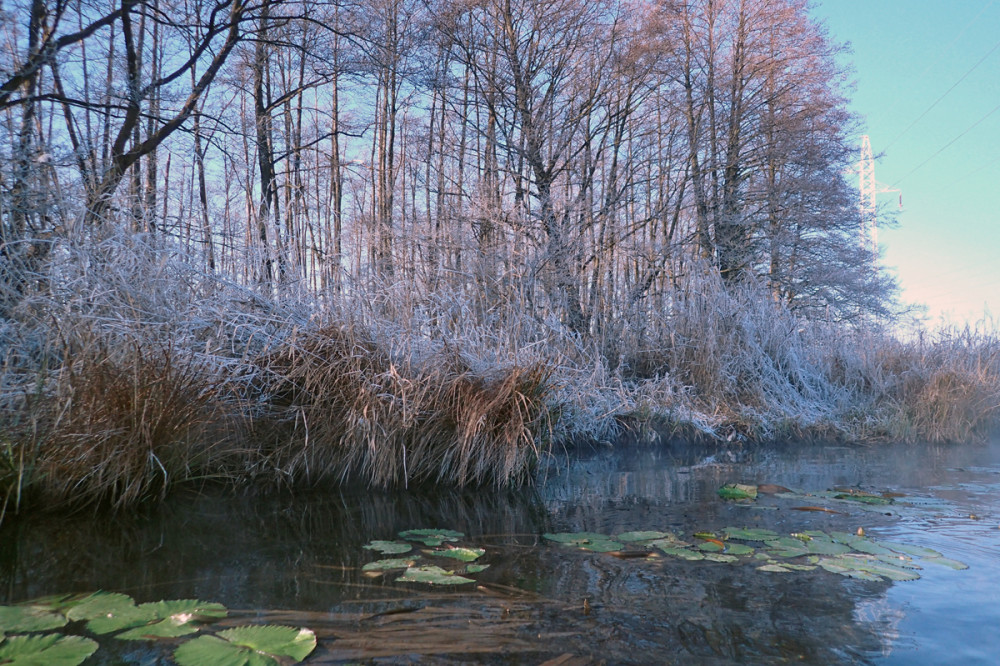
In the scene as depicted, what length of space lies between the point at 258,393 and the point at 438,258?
161 inches

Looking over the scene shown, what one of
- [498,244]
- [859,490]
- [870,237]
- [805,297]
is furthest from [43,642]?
[870,237]

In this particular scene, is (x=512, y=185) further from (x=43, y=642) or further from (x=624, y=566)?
(x=43, y=642)

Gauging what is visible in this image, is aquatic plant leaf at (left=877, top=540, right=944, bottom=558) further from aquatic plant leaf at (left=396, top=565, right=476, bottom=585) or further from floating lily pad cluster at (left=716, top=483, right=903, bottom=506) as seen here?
aquatic plant leaf at (left=396, top=565, right=476, bottom=585)

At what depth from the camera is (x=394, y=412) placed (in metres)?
3.87

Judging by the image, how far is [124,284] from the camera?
3643mm

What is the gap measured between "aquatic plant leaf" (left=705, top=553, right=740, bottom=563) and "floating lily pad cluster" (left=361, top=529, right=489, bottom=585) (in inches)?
34.9

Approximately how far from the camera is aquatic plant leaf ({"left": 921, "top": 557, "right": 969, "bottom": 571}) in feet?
7.92

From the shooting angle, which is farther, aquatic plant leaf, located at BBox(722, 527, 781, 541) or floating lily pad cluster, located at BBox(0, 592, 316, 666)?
aquatic plant leaf, located at BBox(722, 527, 781, 541)

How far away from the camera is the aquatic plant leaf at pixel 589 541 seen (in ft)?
8.82

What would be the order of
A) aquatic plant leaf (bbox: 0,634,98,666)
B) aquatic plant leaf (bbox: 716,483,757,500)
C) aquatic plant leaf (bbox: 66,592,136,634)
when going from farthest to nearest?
aquatic plant leaf (bbox: 716,483,757,500) < aquatic plant leaf (bbox: 66,592,136,634) < aquatic plant leaf (bbox: 0,634,98,666)

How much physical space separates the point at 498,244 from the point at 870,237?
421 inches

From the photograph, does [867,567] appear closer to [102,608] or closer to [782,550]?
[782,550]

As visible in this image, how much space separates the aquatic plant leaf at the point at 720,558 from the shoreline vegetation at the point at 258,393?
65.9 inches

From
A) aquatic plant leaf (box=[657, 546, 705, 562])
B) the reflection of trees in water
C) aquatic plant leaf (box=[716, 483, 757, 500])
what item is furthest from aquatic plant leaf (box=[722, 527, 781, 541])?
the reflection of trees in water
